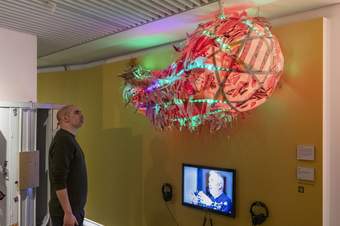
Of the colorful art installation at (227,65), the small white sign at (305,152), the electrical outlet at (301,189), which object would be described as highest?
the colorful art installation at (227,65)

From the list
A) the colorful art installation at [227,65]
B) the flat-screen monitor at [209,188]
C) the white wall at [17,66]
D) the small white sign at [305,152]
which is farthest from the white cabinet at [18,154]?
the small white sign at [305,152]

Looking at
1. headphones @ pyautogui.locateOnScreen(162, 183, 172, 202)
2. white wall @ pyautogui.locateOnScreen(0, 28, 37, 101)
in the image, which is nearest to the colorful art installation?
headphones @ pyautogui.locateOnScreen(162, 183, 172, 202)

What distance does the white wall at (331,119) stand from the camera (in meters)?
2.70

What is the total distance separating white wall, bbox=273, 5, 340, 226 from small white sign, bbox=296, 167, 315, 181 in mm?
96

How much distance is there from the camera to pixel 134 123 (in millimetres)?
4434

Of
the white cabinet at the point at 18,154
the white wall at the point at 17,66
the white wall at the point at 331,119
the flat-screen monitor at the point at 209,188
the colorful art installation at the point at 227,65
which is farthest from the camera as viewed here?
the white wall at the point at 17,66

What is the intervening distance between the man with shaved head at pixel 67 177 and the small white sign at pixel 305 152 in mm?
1847

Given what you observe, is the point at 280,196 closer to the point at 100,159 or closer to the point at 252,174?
the point at 252,174

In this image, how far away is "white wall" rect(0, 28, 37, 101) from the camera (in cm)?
347

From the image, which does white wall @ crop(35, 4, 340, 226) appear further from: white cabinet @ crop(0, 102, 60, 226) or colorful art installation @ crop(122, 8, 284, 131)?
white cabinet @ crop(0, 102, 60, 226)

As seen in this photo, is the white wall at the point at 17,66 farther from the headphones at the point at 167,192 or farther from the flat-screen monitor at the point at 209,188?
the flat-screen monitor at the point at 209,188

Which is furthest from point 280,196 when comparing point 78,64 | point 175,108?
point 78,64

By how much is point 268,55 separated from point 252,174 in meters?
1.43

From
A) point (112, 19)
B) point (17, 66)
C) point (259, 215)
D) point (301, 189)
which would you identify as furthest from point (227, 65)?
point (17, 66)
